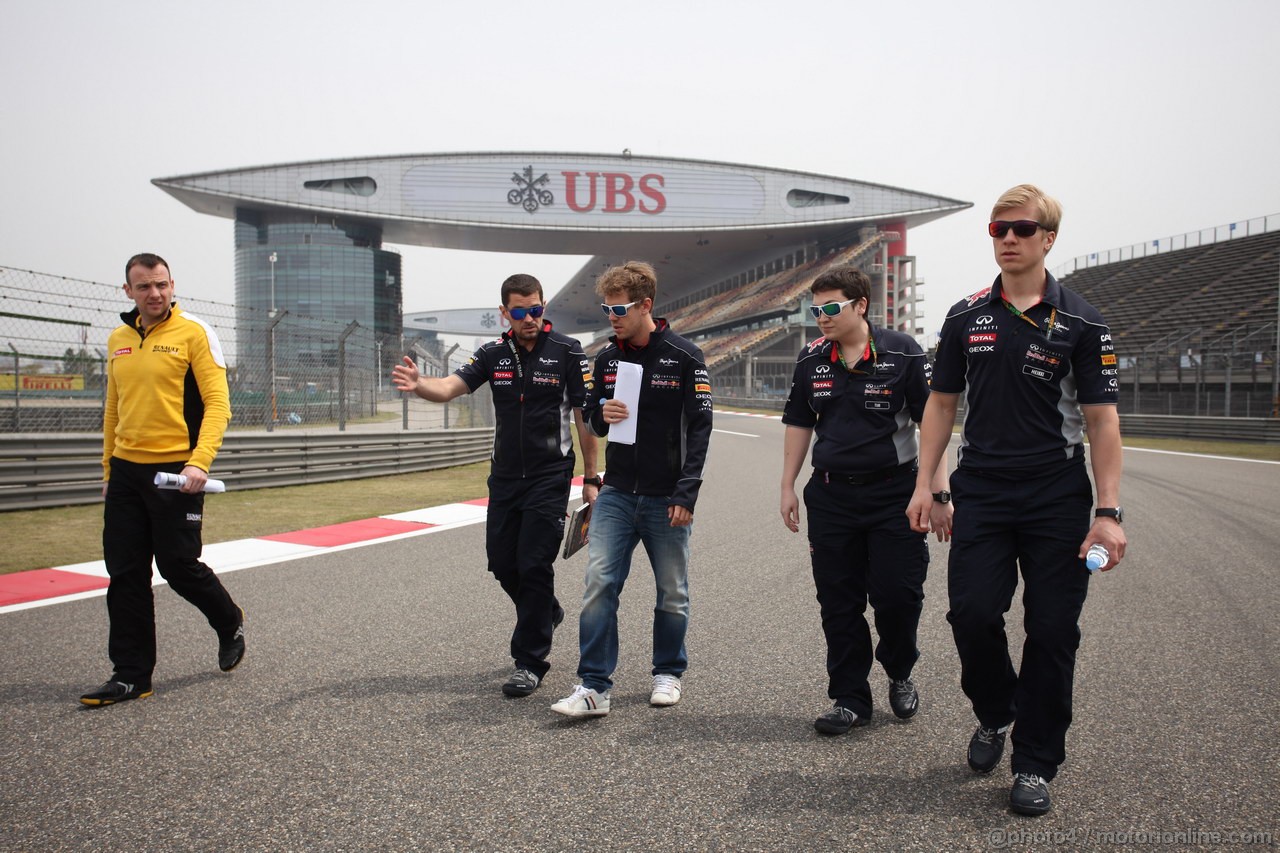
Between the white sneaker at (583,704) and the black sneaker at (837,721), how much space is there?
82 cm

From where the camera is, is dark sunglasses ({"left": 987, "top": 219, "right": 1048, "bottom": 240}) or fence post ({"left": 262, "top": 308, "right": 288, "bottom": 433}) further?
fence post ({"left": 262, "top": 308, "right": 288, "bottom": 433})

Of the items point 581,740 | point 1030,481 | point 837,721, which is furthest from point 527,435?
point 1030,481

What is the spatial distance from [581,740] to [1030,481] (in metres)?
1.80

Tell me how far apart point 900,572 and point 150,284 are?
332 centimetres

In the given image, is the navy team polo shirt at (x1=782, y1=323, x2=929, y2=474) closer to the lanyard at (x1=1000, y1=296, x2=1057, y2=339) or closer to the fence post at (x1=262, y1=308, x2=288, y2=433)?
the lanyard at (x1=1000, y1=296, x2=1057, y2=339)

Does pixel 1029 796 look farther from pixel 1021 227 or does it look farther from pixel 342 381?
pixel 342 381

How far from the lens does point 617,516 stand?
394 centimetres

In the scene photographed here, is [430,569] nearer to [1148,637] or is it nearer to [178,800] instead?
[178,800]

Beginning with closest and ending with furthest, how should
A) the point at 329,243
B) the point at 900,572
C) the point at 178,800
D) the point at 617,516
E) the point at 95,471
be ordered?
the point at 178,800
the point at 900,572
the point at 617,516
the point at 95,471
the point at 329,243

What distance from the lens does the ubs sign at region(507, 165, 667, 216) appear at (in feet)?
210

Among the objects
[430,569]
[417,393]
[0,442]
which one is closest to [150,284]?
[417,393]

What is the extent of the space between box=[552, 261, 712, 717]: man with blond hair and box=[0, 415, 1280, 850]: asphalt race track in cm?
36

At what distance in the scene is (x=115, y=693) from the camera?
148 inches

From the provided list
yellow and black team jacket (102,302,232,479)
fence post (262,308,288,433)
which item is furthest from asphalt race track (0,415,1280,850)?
fence post (262,308,288,433)
